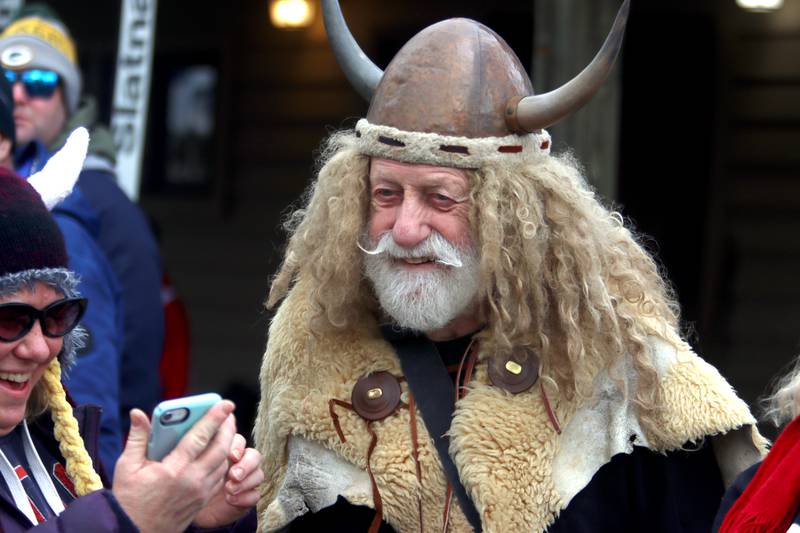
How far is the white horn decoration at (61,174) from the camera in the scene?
2.94 m

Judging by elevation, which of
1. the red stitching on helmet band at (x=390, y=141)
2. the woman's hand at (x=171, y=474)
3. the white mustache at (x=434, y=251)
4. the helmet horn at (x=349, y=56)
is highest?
the helmet horn at (x=349, y=56)

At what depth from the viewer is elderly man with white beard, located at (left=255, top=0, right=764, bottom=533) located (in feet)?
10.1

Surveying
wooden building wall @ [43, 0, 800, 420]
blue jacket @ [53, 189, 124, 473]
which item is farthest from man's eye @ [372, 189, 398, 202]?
wooden building wall @ [43, 0, 800, 420]

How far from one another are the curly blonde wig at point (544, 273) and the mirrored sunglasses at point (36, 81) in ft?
5.84

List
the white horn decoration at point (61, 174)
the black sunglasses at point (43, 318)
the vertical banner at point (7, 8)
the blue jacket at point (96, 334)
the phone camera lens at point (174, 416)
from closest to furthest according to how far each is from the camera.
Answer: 1. the phone camera lens at point (174, 416)
2. the black sunglasses at point (43, 318)
3. the white horn decoration at point (61, 174)
4. the blue jacket at point (96, 334)
5. the vertical banner at point (7, 8)

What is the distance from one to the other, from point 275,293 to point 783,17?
15.6 ft

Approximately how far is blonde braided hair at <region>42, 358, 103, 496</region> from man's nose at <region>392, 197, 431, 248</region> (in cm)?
79

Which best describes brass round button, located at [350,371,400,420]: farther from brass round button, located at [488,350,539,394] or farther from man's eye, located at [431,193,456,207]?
man's eye, located at [431,193,456,207]

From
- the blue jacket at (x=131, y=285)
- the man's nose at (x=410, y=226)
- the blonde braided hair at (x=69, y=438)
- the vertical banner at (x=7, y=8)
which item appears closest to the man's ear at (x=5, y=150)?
the blue jacket at (x=131, y=285)

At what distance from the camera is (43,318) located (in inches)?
103

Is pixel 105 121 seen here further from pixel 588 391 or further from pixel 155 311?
pixel 588 391

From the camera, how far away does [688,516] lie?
307 cm

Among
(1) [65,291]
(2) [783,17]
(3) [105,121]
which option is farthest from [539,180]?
(3) [105,121]

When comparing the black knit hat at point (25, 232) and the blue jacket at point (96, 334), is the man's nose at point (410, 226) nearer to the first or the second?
the black knit hat at point (25, 232)
